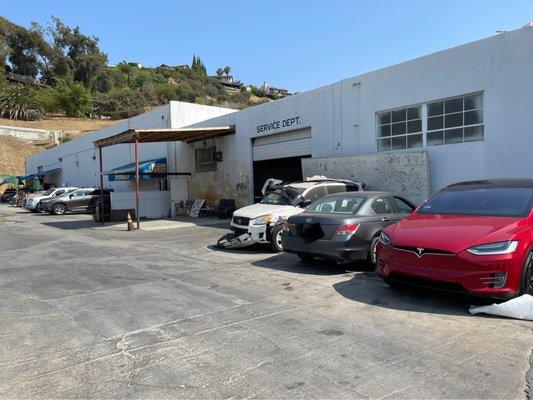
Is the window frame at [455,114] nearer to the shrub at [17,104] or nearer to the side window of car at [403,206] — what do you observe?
the side window of car at [403,206]

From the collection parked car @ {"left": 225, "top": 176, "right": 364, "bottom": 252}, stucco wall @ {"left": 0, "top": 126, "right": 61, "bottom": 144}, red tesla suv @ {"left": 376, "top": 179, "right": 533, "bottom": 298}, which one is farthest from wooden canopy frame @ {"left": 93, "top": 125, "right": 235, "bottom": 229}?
stucco wall @ {"left": 0, "top": 126, "right": 61, "bottom": 144}

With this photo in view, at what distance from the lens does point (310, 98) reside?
1777 centimetres

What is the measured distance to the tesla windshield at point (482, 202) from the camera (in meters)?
6.51

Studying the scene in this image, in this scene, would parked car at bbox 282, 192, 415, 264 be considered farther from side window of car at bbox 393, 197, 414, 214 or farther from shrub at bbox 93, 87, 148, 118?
shrub at bbox 93, 87, 148, 118

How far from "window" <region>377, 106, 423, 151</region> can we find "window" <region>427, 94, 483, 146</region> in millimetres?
413

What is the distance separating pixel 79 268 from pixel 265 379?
6.88 metres

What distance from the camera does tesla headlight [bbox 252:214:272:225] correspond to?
1127cm

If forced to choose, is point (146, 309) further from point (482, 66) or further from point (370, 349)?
point (482, 66)

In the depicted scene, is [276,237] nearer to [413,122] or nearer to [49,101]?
[413,122]

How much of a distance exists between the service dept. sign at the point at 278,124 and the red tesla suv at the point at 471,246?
11.8 metres

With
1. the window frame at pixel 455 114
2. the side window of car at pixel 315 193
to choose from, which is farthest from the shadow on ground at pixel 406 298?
the window frame at pixel 455 114

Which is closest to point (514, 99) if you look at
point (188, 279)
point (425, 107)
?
point (425, 107)

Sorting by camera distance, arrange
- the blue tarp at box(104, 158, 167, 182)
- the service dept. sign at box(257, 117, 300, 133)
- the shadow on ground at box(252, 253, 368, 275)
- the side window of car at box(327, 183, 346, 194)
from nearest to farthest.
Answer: the shadow on ground at box(252, 253, 368, 275), the side window of car at box(327, 183, 346, 194), the service dept. sign at box(257, 117, 300, 133), the blue tarp at box(104, 158, 167, 182)

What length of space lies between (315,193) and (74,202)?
21.1m
